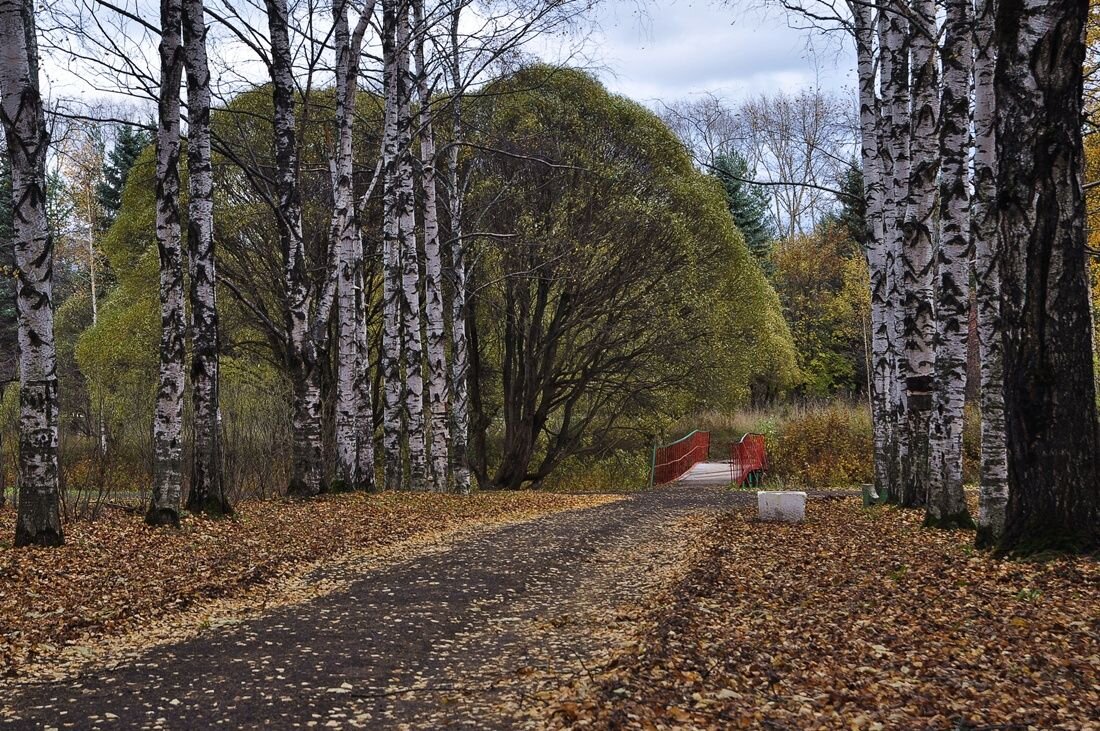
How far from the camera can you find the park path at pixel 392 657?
4.58 metres

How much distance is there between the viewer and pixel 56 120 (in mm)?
11992

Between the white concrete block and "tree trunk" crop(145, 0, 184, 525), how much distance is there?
7.80 meters

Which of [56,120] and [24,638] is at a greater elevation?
[56,120]

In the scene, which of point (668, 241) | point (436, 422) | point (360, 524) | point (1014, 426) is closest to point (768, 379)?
point (668, 241)

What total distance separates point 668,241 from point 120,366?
13.9m

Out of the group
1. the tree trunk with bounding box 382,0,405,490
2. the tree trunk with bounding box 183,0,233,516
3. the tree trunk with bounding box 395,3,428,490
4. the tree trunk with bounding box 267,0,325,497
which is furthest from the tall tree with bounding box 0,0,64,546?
the tree trunk with bounding box 395,3,428,490

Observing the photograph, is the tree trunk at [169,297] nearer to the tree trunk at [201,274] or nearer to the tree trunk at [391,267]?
the tree trunk at [201,274]

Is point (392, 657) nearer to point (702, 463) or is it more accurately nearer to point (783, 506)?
point (783, 506)

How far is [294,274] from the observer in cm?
1439

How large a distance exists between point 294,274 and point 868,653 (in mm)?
11330

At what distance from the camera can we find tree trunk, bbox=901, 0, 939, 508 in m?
10.8

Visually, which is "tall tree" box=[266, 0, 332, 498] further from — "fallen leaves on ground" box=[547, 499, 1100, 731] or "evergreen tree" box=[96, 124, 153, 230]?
"evergreen tree" box=[96, 124, 153, 230]

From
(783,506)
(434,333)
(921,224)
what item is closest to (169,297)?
(434,333)

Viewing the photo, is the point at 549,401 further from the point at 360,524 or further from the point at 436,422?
the point at 360,524
